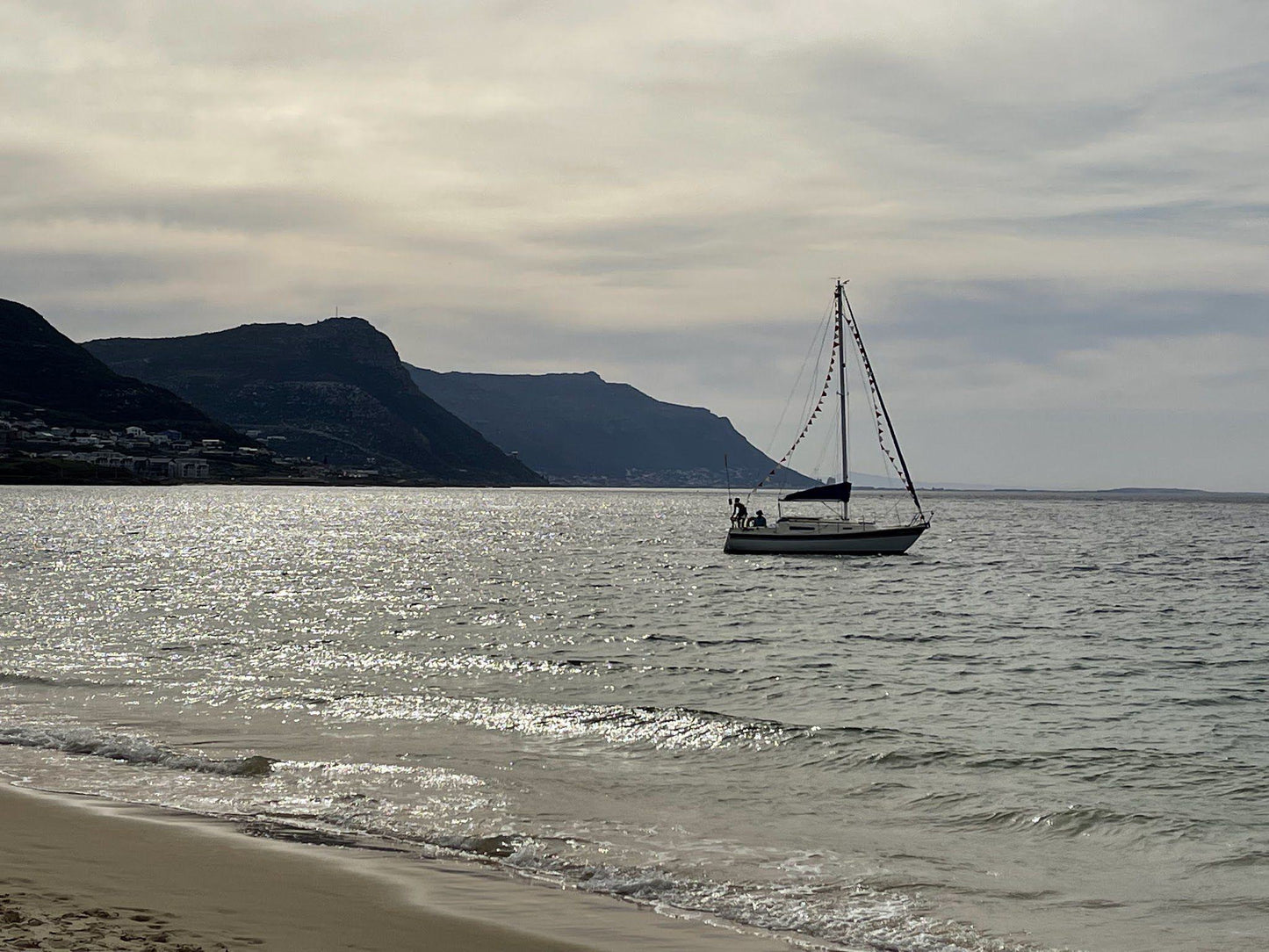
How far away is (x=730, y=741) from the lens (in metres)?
19.6

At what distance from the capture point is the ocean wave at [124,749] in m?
17.0

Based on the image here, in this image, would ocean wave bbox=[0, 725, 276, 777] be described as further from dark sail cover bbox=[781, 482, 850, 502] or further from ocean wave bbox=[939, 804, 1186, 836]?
dark sail cover bbox=[781, 482, 850, 502]

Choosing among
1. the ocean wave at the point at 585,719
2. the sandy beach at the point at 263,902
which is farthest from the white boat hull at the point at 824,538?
the sandy beach at the point at 263,902

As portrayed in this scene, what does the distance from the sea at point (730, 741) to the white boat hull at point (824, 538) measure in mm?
28721

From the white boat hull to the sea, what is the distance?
28721 millimetres

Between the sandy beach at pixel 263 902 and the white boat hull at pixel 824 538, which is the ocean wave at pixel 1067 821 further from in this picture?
the white boat hull at pixel 824 538

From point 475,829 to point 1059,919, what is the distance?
22.2 ft

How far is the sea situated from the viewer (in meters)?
12.2

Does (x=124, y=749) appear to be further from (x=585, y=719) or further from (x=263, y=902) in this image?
(x=263, y=902)

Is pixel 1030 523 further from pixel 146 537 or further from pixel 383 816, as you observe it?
pixel 383 816

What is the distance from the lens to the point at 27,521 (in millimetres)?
102938

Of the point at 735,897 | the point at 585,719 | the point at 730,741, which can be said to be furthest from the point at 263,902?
the point at 585,719

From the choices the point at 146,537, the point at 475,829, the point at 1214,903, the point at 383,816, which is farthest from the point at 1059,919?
the point at 146,537

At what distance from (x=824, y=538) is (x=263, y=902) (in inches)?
2767
